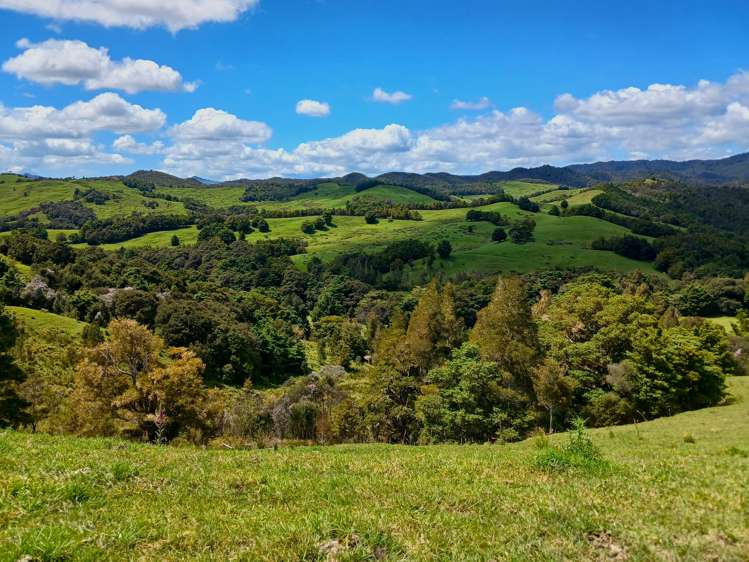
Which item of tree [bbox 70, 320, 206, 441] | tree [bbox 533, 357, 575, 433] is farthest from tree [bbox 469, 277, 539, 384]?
tree [bbox 70, 320, 206, 441]

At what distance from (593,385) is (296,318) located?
11649 centimetres

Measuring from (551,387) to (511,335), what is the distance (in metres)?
8.18

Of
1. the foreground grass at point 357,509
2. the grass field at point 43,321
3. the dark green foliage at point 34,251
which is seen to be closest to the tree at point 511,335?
the foreground grass at point 357,509

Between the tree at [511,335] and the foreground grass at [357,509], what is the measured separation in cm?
4561

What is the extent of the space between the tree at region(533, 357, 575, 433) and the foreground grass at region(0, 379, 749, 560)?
42.4m

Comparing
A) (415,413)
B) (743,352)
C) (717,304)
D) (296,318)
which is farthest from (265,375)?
(717,304)

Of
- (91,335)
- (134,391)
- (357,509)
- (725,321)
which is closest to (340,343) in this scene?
(91,335)

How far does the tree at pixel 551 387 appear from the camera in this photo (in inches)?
2130

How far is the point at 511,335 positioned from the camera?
197ft

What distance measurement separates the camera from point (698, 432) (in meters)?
32.6

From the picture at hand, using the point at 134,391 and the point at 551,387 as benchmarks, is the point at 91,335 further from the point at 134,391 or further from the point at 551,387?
the point at 551,387

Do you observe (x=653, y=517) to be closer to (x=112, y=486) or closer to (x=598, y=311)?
(x=112, y=486)

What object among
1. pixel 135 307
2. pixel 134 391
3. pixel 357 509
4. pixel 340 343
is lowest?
pixel 340 343

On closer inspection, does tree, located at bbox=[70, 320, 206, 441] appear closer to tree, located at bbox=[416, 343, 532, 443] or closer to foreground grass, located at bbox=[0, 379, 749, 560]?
tree, located at bbox=[416, 343, 532, 443]
